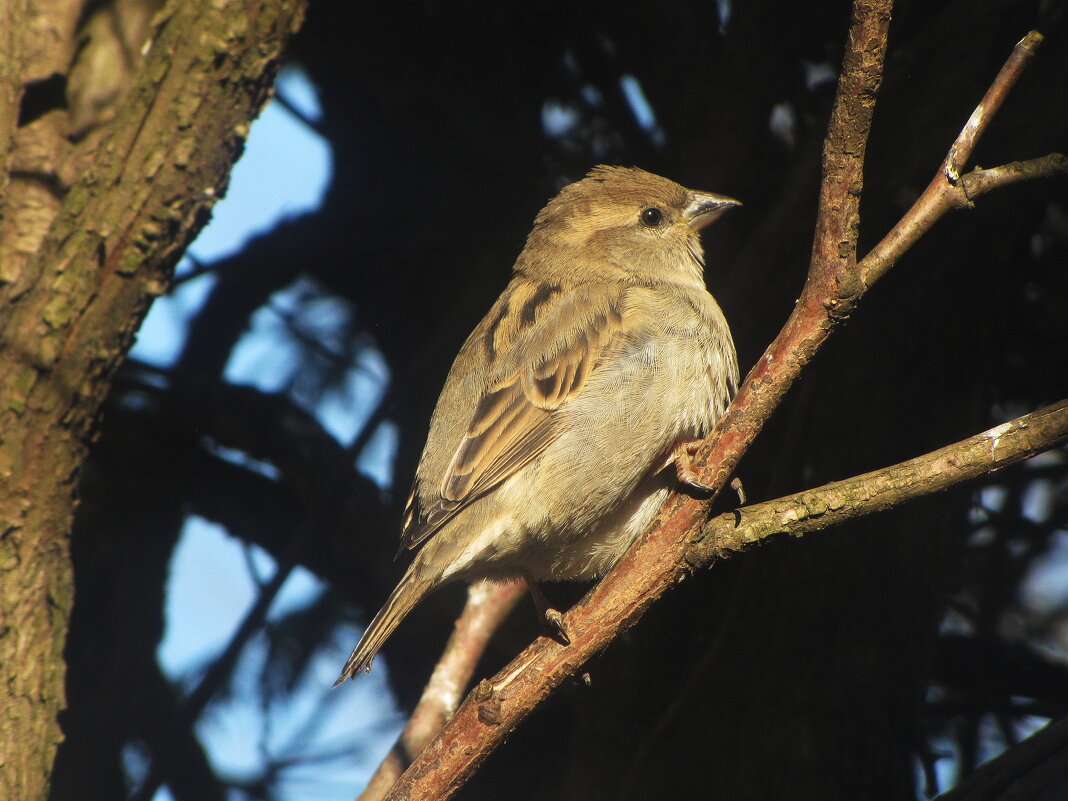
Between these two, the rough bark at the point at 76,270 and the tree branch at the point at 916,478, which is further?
the rough bark at the point at 76,270

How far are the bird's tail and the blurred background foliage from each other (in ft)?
4.41

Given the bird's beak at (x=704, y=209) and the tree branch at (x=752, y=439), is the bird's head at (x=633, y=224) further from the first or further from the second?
the tree branch at (x=752, y=439)

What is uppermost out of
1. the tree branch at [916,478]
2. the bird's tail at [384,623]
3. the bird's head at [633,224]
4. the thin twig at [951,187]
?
the bird's head at [633,224]

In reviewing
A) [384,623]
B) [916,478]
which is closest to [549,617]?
[384,623]

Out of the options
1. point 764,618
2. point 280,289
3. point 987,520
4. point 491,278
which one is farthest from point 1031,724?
point 280,289

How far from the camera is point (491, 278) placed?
5.54 meters

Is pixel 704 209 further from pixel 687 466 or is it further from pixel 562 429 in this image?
pixel 687 466

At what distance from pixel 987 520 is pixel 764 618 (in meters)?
1.34

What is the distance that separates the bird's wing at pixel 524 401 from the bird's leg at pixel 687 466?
1.52 ft

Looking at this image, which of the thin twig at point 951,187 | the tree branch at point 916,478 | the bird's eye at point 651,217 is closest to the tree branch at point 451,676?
the bird's eye at point 651,217

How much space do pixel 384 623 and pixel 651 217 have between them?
7.18 feet

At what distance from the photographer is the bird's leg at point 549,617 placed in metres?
2.83

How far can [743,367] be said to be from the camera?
4703mm

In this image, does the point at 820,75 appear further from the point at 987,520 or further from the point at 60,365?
the point at 60,365
